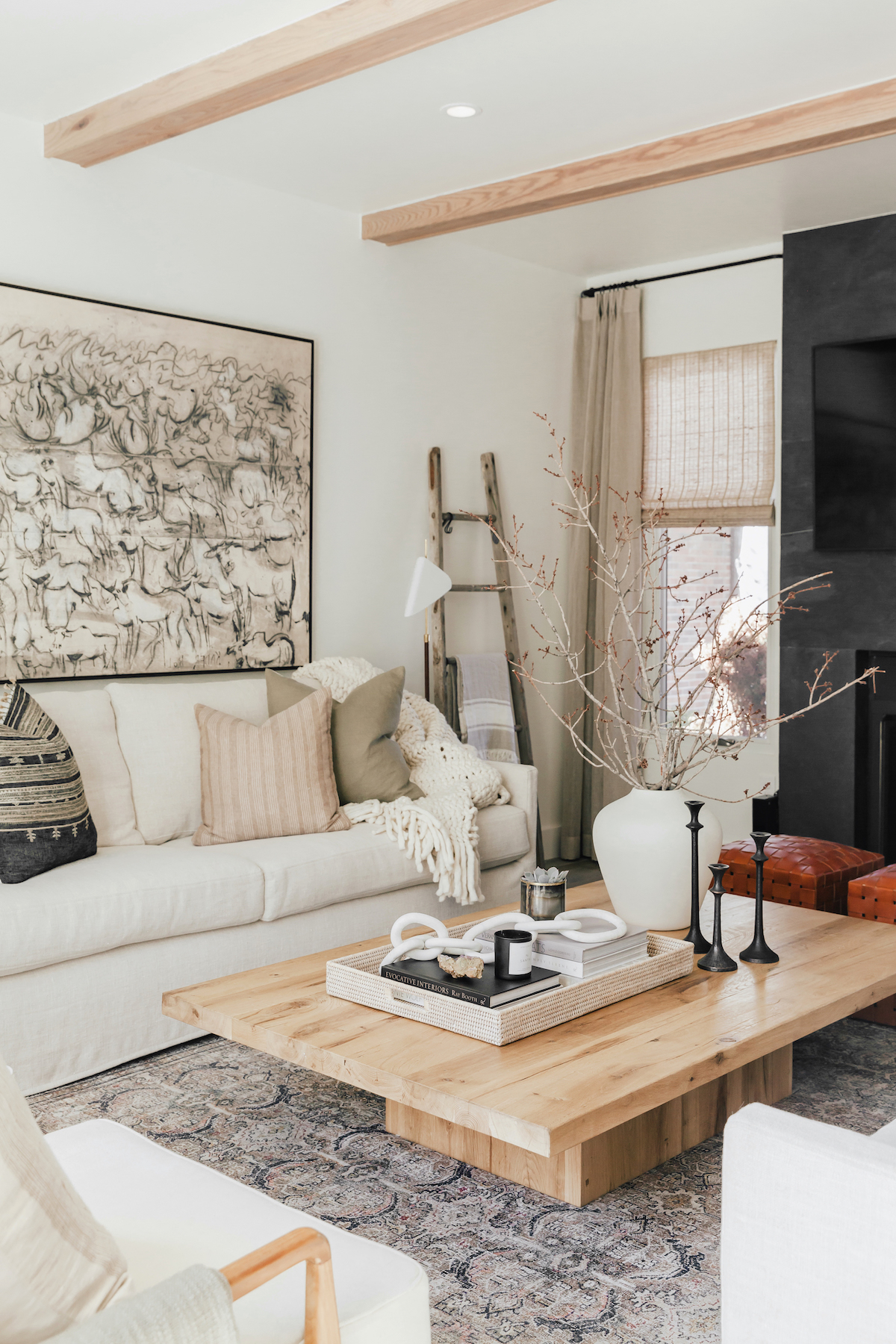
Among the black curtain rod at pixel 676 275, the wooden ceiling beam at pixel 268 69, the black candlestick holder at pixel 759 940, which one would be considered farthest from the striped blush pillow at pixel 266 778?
the black curtain rod at pixel 676 275

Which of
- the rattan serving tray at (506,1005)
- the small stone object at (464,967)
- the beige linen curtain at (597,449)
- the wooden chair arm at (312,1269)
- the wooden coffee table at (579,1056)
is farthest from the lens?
the beige linen curtain at (597,449)

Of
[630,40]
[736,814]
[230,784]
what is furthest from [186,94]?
[736,814]

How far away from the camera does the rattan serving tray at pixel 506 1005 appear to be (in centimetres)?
218

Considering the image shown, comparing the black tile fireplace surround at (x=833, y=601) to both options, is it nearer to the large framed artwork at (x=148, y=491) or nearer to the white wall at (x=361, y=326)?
the white wall at (x=361, y=326)

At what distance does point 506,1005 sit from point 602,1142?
1.14 ft

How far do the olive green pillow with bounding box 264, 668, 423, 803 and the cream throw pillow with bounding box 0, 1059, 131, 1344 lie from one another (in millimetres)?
2721

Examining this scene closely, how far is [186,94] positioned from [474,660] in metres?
2.54

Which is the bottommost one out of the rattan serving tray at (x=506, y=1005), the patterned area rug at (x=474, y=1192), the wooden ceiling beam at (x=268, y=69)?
the patterned area rug at (x=474, y=1192)

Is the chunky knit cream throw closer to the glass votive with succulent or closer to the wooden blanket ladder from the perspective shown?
the wooden blanket ladder

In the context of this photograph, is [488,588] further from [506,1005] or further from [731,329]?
[506,1005]

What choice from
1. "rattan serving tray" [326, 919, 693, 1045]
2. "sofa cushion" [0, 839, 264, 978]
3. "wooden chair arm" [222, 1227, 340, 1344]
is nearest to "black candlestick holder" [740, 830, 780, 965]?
"rattan serving tray" [326, 919, 693, 1045]

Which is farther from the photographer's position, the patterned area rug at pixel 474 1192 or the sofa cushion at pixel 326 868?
the sofa cushion at pixel 326 868

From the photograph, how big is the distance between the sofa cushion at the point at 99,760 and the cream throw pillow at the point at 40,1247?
94.6 inches

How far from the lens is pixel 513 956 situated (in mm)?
2318
